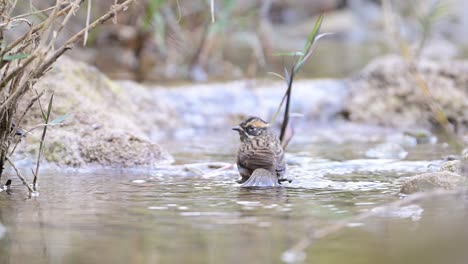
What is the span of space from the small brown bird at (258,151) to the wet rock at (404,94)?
4.53 meters

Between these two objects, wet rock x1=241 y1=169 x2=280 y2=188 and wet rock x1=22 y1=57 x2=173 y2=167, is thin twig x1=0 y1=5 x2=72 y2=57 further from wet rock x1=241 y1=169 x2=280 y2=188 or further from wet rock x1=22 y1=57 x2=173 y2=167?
wet rock x1=241 y1=169 x2=280 y2=188

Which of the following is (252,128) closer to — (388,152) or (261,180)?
(261,180)

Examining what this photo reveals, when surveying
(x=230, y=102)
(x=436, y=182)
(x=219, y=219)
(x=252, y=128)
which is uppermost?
(x=230, y=102)

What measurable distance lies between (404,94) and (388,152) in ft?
11.2

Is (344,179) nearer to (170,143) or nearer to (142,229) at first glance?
(142,229)

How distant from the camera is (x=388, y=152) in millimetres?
6789

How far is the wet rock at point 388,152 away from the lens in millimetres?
6641

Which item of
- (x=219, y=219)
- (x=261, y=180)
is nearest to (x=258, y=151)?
(x=261, y=180)

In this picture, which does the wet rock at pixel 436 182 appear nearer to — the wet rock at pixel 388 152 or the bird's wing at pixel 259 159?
the bird's wing at pixel 259 159

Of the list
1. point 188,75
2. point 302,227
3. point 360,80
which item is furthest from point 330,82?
point 302,227

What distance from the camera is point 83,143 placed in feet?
20.0

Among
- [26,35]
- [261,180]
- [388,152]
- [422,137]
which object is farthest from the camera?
[422,137]

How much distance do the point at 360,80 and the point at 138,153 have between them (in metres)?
4.89

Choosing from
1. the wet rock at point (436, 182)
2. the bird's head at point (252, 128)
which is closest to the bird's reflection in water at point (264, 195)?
the bird's head at point (252, 128)
